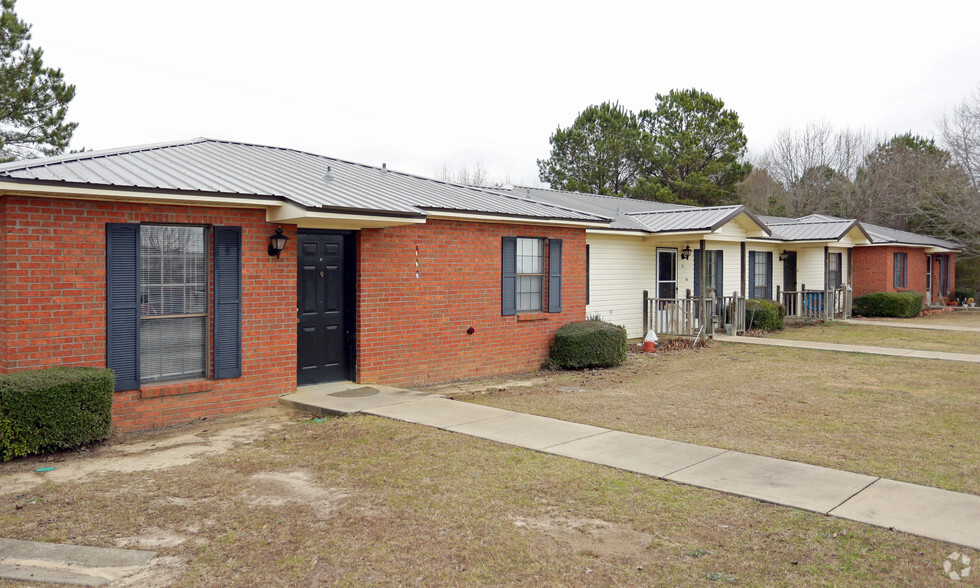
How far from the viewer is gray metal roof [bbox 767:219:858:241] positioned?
25.1 m

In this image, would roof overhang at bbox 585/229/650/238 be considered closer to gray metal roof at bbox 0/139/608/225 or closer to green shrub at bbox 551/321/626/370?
gray metal roof at bbox 0/139/608/225

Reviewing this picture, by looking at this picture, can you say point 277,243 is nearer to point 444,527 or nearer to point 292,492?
point 292,492

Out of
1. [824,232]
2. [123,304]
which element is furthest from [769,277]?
[123,304]

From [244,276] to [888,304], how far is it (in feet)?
83.4

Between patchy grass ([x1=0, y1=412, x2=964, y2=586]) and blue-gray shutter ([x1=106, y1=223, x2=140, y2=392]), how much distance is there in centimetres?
135

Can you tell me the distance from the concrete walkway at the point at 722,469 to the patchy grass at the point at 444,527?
0.26 metres

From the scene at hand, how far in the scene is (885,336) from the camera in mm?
19875

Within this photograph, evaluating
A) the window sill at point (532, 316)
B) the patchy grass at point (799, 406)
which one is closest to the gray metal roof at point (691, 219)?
the patchy grass at point (799, 406)

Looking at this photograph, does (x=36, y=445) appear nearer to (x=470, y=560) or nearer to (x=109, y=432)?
→ (x=109, y=432)

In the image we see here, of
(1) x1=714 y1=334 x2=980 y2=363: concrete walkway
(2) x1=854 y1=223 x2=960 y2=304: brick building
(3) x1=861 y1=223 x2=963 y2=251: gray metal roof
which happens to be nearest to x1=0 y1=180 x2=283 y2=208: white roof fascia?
(1) x1=714 y1=334 x2=980 y2=363: concrete walkway

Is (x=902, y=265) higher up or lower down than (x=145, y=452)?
higher up

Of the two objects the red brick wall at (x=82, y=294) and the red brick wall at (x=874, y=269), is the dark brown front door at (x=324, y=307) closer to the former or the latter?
the red brick wall at (x=82, y=294)

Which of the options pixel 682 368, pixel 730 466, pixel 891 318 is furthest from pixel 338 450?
pixel 891 318

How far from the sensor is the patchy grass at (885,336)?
1762 cm
